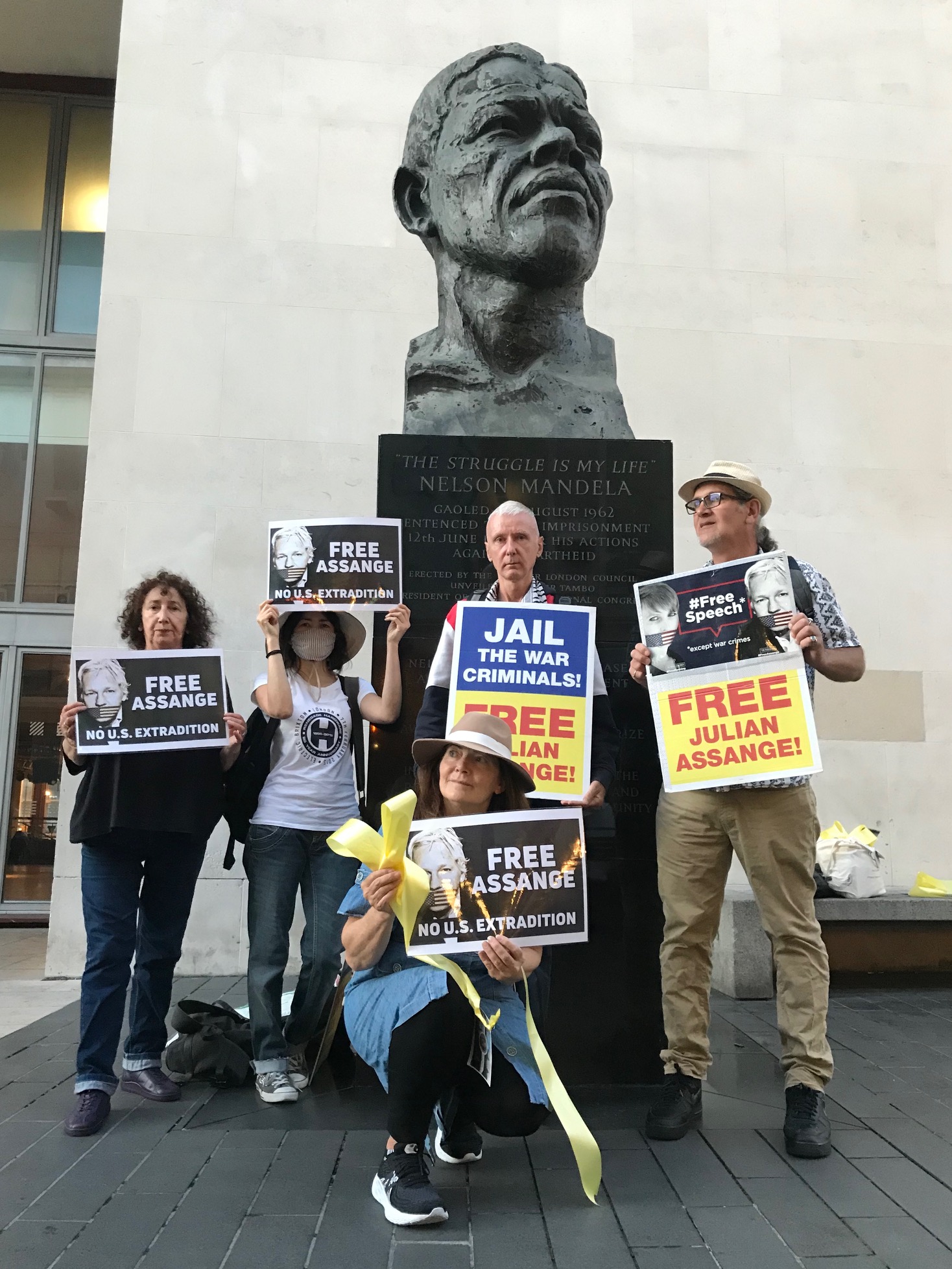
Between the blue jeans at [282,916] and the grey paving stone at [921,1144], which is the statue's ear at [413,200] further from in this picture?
the grey paving stone at [921,1144]

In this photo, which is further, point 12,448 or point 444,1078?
point 12,448

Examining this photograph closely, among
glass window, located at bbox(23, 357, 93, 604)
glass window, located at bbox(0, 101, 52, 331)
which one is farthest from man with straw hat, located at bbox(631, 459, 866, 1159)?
glass window, located at bbox(0, 101, 52, 331)

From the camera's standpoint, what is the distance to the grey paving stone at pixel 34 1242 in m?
2.26

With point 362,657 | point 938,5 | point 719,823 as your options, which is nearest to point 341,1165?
point 719,823

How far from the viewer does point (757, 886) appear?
125 inches

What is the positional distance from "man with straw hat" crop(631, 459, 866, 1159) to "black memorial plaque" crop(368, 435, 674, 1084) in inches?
9.4

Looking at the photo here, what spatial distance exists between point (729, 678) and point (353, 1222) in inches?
73.4

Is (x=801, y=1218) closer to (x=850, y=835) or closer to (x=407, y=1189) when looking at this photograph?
(x=407, y=1189)

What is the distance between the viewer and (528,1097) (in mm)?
2613

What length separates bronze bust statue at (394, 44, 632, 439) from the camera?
3885 millimetres

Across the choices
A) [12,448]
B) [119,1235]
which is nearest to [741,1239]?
[119,1235]

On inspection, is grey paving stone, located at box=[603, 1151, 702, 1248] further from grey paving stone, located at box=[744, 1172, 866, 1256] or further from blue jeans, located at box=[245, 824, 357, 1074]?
blue jeans, located at box=[245, 824, 357, 1074]

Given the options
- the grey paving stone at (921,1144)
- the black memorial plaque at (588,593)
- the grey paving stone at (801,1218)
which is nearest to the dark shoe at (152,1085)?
the black memorial plaque at (588,593)

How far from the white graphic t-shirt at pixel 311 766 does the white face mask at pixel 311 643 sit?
0.11 metres
